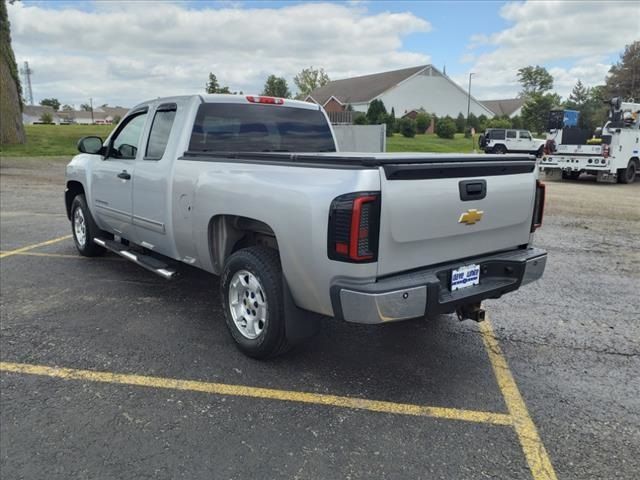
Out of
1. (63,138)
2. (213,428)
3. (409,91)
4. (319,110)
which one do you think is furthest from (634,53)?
(213,428)

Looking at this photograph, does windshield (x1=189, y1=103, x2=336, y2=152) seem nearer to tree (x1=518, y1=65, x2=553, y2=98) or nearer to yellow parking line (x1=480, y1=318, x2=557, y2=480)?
yellow parking line (x1=480, y1=318, x2=557, y2=480)

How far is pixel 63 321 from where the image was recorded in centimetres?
459

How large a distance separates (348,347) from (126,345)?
1.75 meters

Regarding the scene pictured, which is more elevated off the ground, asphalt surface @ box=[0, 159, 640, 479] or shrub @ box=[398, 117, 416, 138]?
shrub @ box=[398, 117, 416, 138]

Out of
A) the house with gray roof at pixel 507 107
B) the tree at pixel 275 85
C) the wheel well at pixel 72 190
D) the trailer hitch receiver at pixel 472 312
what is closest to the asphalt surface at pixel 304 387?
the trailer hitch receiver at pixel 472 312

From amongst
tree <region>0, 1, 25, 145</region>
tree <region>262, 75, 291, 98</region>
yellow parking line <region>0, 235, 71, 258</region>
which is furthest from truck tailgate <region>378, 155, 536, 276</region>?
tree <region>262, 75, 291, 98</region>

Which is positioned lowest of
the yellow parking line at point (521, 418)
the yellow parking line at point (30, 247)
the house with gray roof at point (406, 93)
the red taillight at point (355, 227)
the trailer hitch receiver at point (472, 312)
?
Answer: the yellow parking line at point (521, 418)

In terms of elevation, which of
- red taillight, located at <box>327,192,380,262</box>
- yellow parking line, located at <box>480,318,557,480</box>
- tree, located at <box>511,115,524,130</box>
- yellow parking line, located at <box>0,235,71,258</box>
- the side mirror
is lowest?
yellow parking line, located at <box>480,318,557,480</box>

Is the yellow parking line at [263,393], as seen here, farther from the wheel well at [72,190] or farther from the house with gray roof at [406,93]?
the house with gray roof at [406,93]

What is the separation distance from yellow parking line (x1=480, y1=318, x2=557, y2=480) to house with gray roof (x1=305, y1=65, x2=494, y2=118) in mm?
55713

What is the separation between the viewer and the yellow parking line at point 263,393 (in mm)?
3164

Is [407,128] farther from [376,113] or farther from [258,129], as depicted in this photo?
[258,129]

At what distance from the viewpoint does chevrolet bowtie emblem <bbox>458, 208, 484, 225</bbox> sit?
3.38 metres

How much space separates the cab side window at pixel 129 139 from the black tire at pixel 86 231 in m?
1.08
